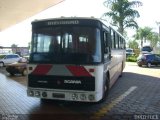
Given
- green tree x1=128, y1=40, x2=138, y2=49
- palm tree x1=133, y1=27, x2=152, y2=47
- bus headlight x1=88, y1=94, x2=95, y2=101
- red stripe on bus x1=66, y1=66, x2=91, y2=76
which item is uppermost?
palm tree x1=133, y1=27, x2=152, y2=47

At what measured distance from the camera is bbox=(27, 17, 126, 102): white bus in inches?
347

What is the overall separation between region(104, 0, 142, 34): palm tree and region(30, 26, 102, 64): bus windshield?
36.5 meters

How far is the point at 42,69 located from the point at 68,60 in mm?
874

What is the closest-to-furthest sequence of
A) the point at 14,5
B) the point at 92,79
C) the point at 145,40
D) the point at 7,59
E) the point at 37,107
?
the point at 92,79
the point at 37,107
the point at 14,5
the point at 7,59
the point at 145,40

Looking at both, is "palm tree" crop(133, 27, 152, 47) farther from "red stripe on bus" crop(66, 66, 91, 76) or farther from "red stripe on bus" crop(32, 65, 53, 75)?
"red stripe on bus" crop(66, 66, 91, 76)

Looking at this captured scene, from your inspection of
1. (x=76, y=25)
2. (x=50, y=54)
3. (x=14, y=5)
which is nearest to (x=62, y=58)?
(x=50, y=54)

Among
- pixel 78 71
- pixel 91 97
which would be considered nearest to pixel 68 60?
pixel 78 71

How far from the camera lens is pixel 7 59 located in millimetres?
36531

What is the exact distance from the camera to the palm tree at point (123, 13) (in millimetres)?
45125

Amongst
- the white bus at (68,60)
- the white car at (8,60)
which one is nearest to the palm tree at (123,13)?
the white car at (8,60)

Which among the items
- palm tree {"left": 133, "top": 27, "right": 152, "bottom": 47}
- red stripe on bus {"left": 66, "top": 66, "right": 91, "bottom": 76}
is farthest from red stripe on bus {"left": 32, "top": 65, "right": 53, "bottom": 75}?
palm tree {"left": 133, "top": 27, "right": 152, "bottom": 47}

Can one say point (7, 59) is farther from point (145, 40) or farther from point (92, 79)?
point (145, 40)

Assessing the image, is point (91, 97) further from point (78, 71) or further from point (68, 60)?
point (68, 60)

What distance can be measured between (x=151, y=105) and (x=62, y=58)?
342 centimetres
